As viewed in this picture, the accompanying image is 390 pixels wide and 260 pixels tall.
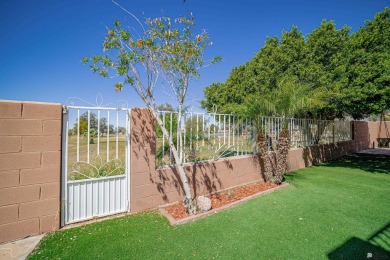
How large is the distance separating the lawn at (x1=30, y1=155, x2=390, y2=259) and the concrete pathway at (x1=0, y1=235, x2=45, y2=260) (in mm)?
150

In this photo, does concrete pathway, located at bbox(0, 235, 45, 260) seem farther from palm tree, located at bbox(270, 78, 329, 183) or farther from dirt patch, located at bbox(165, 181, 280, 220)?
palm tree, located at bbox(270, 78, 329, 183)

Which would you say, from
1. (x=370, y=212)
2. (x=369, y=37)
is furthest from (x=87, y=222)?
(x=369, y=37)

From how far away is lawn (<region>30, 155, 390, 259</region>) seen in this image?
3.09 metres

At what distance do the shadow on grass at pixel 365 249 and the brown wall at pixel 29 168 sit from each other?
4581mm

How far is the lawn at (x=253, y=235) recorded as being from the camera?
3.09 meters

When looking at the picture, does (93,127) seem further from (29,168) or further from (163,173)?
(163,173)

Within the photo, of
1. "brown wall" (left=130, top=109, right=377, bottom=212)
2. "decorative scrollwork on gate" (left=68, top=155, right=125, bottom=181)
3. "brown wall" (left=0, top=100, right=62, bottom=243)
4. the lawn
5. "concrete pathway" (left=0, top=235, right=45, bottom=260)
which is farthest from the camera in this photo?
"brown wall" (left=130, top=109, right=377, bottom=212)

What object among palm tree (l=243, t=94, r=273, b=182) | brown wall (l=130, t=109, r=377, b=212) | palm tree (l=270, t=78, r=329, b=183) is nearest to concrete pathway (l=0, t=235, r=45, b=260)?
brown wall (l=130, t=109, r=377, b=212)

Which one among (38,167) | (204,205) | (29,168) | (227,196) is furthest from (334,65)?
(29,168)

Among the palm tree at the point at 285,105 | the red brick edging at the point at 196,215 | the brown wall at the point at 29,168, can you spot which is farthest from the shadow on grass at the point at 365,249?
the brown wall at the point at 29,168

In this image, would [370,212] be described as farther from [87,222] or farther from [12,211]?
[12,211]

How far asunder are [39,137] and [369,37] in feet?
43.5

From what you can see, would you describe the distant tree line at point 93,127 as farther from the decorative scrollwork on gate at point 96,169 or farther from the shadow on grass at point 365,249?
the shadow on grass at point 365,249

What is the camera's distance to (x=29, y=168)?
345 cm
